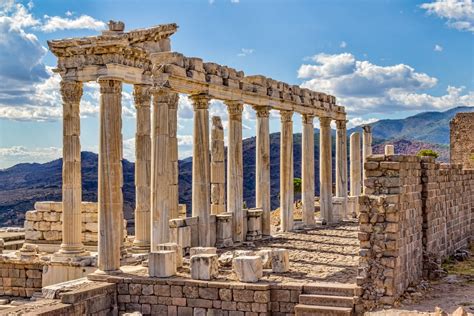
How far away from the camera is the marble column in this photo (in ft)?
70.2

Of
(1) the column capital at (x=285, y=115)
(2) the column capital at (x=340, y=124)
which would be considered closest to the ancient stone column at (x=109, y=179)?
(1) the column capital at (x=285, y=115)

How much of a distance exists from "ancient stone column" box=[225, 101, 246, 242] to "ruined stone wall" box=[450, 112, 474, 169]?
23.7m

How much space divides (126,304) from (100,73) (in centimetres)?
698

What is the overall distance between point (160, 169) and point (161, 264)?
4560 millimetres

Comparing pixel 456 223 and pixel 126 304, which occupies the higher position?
pixel 456 223

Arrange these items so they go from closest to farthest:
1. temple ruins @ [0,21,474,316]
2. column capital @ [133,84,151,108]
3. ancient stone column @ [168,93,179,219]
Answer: temple ruins @ [0,21,474,316] → ancient stone column @ [168,93,179,219] → column capital @ [133,84,151,108]

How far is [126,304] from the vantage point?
58.7ft

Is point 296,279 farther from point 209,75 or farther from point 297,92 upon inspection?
point 297,92

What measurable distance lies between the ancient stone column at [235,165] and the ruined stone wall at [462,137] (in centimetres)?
2368

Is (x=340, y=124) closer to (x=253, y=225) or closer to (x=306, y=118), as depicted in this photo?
(x=306, y=118)

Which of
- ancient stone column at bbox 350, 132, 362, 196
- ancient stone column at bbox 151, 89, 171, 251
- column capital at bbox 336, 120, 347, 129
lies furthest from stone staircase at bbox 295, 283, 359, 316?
ancient stone column at bbox 350, 132, 362, 196

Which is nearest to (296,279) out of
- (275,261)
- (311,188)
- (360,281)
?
(275,261)

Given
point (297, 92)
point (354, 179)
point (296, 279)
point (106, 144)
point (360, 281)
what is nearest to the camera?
point (360, 281)

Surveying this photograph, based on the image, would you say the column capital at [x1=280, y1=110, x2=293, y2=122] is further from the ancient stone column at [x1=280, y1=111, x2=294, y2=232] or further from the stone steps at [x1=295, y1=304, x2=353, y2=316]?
the stone steps at [x1=295, y1=304, x2=353, y2=316]
